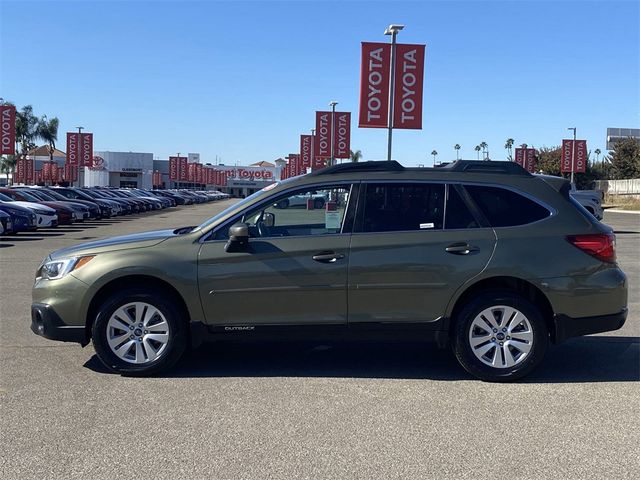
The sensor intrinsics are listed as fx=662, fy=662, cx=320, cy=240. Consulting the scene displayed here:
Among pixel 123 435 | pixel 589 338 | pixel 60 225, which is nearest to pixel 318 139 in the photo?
pixel 60 225

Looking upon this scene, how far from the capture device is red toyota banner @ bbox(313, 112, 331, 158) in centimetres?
3544

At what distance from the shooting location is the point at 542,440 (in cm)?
442

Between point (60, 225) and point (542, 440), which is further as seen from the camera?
point (60, 225)

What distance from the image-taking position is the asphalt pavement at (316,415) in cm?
400

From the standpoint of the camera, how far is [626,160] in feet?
224

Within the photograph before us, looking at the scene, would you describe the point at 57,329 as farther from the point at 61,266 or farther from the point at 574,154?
the point at 574,154

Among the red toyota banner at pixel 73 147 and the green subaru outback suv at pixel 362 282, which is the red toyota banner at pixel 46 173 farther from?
the green subaru outback suv at pixel 362 282

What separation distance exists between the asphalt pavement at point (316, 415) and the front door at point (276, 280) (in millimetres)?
574

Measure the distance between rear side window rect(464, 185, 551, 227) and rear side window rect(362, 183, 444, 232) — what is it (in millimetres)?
343

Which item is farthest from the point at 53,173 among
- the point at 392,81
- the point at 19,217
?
the point at 392,81

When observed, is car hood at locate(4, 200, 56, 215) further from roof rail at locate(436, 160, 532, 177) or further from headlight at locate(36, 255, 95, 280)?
roof rail at locate(436, 160, 532, 177)

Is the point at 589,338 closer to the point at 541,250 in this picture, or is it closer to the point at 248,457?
the point at 541,250

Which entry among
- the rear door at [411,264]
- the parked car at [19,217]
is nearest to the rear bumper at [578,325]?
the rear door at [411,264]

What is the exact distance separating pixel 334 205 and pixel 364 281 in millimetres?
756
